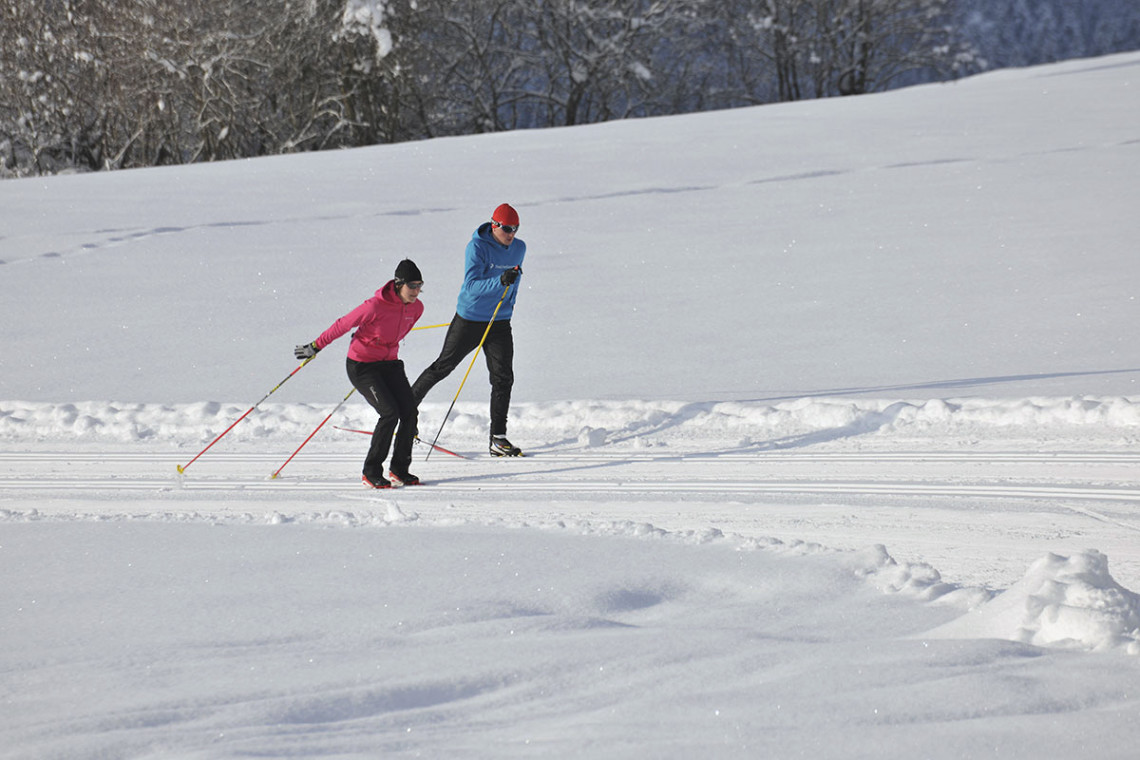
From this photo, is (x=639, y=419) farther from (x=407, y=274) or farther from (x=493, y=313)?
(x=407, y=274)

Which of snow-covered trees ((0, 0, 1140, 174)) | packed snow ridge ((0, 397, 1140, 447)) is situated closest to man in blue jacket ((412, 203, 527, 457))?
packed snow ridge ((0, 397, 1140, 447))

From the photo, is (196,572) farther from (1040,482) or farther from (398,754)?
(1040,482)

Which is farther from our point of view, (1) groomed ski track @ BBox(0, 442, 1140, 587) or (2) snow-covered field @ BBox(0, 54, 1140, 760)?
(1) groomed ski track @ BBox(0, 442, 1140, 587)

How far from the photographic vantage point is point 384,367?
20.1ft

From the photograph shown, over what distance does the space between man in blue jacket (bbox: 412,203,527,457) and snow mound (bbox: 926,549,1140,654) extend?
3.60 m

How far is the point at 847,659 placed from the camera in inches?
122

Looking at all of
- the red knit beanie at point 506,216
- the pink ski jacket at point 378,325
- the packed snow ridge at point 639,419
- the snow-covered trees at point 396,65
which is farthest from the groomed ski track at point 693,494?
the snow-covered trees at point 396,65

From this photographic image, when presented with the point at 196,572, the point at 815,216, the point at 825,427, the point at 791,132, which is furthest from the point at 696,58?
the point at 196,572

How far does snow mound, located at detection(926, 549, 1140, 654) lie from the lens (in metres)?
3.26

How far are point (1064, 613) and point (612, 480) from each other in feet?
9.86

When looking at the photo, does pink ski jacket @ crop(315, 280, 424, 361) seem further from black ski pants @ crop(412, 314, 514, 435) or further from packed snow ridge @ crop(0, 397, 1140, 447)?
packed snow ridge @ crop(0, 397, 1140, 447)

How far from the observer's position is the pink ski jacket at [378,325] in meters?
5.93

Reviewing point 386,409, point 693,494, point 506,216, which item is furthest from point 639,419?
point 386,409

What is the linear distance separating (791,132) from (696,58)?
1527 cm
